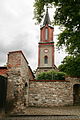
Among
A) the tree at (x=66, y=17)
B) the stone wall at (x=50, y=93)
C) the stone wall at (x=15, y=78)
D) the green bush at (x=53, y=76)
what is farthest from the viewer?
the green bush at (x=53, y=76)

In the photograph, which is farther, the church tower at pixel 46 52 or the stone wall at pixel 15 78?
the church tower at pixel 46 52

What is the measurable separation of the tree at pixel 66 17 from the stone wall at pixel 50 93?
356cm

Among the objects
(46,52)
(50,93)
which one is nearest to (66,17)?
(50,93)

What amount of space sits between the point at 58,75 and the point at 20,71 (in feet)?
52.4

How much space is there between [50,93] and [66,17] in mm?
6440

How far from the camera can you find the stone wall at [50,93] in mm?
12672

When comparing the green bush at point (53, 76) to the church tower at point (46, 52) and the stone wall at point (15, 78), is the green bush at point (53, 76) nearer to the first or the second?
the church tower at point (46, 52)

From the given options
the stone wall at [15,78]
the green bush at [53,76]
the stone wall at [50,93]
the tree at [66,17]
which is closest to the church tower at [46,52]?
the green bush at [53,76]

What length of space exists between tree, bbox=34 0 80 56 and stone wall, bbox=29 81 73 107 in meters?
3.56

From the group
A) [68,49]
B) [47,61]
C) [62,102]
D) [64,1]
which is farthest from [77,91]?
[47,61]

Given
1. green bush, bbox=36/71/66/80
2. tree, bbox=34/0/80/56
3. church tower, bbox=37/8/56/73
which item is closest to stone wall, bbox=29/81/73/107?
tree, bbox=34/0/80/56

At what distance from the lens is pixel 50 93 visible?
42.1 feet

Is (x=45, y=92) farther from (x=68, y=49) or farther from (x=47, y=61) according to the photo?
(x=47, y=61)

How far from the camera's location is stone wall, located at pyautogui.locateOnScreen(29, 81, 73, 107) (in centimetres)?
1267
